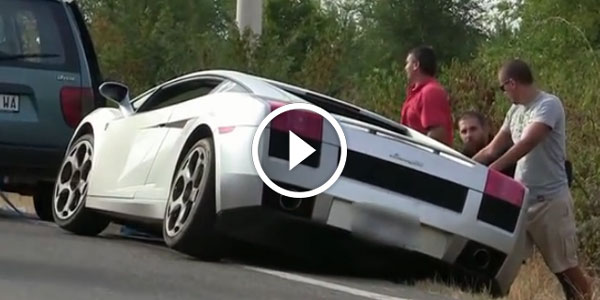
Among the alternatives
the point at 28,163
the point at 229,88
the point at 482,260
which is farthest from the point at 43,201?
the point at 482,260

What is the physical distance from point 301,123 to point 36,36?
4.26m

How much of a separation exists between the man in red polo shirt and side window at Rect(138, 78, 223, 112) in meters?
1.56

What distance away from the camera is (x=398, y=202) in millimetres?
8781

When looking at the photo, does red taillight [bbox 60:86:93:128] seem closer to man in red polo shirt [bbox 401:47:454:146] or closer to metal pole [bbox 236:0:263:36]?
man in red polo shirt [bbox 401:47:454:146]

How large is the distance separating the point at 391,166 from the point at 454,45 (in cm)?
3817

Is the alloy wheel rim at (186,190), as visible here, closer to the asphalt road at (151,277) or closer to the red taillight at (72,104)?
the asphalt road at (151,277)

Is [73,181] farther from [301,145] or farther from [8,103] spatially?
[301,145]

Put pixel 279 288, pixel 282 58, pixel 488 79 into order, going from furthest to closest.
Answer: pixel 282 58, pixel 488 79, pixel 279 288

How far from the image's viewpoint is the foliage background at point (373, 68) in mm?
12781

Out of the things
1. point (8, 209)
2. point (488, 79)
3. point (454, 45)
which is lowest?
point (454, 45)

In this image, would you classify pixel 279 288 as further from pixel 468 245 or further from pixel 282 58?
pixel 282 58

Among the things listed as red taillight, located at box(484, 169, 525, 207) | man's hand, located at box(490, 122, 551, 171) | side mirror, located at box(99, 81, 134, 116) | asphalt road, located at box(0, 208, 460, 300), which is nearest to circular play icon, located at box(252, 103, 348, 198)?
asphalt road, located at box(0, 208, 460, 300)

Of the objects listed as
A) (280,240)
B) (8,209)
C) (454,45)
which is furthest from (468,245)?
(454,45)

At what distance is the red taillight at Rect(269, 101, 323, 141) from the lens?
8.72 metres
